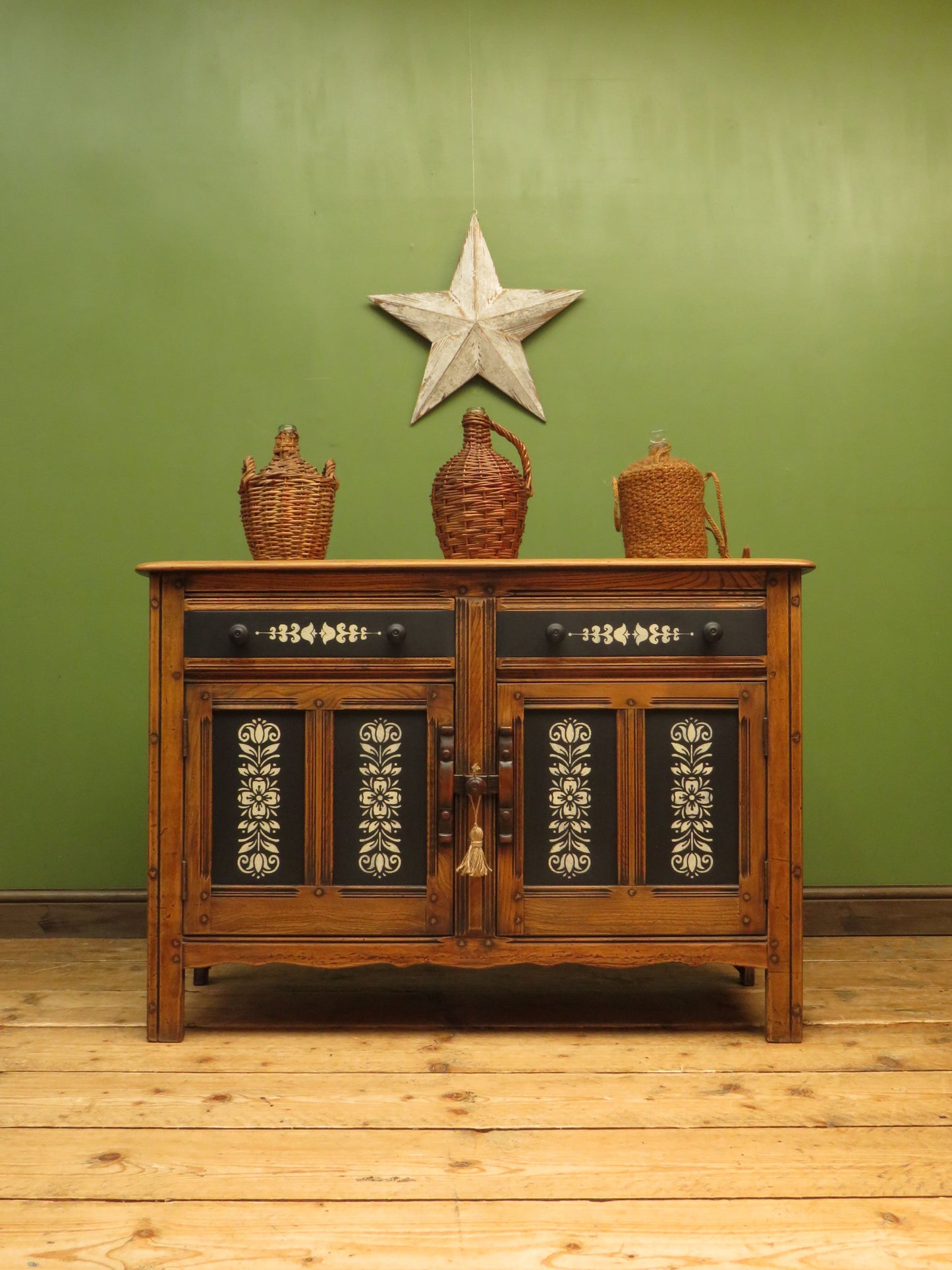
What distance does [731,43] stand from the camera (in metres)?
2.54

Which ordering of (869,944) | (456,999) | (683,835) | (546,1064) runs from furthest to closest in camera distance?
1. (869,944)
2. (456,999)
3. (683,835)
4. (546,1064)

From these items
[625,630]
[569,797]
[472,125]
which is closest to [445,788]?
[569,797]

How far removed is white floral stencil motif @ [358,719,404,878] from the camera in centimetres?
182

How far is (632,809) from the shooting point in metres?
1.82

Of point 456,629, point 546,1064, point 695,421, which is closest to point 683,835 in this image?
point 546,1064

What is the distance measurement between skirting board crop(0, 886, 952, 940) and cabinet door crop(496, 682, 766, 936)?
0.84 meters

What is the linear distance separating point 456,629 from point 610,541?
0.86 meters

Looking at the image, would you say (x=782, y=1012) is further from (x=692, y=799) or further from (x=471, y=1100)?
(x=471, y=1100)

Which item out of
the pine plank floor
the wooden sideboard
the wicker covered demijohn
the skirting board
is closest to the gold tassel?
the wooden sideboard

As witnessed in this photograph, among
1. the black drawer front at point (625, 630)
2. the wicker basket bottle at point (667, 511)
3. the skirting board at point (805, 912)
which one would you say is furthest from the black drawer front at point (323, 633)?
the skirting board at point (805, 912)

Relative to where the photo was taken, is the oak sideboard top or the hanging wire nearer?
the oak sideboard top

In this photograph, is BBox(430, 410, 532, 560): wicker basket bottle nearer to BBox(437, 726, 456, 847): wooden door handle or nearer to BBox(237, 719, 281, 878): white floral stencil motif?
BBox(437, 726, 456, 847): wooden door handle

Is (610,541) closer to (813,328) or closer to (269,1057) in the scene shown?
(813,328)

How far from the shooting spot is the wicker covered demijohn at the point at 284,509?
1.93m
